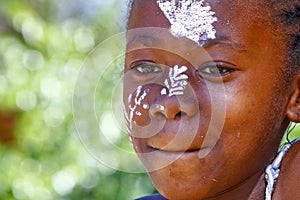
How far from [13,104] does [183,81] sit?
182 cm

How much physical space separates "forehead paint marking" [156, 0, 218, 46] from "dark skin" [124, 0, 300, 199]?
0.05 feet

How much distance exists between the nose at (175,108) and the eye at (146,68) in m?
0.11

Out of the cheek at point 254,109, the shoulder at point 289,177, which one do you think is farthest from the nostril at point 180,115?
the shoulder at point 289,177

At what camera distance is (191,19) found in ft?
6.40

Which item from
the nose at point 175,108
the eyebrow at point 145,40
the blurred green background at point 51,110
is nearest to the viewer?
the nose at point 175,108

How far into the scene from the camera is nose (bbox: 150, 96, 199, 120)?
6.05 ft

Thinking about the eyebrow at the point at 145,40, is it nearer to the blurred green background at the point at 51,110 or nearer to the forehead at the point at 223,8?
the forehead at the point at 223,8

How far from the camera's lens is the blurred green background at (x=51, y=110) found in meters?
3.33

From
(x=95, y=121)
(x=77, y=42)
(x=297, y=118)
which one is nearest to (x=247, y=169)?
(x=297, y=118)

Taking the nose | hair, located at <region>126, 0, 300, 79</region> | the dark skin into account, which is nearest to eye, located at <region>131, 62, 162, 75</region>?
the dark skin

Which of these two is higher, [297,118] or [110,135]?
[297,118]

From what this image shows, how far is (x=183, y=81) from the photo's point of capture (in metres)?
1.90

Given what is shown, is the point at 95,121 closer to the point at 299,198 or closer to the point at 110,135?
the point at 110,135

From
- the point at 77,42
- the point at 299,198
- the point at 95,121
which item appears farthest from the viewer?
the point at 77,42
